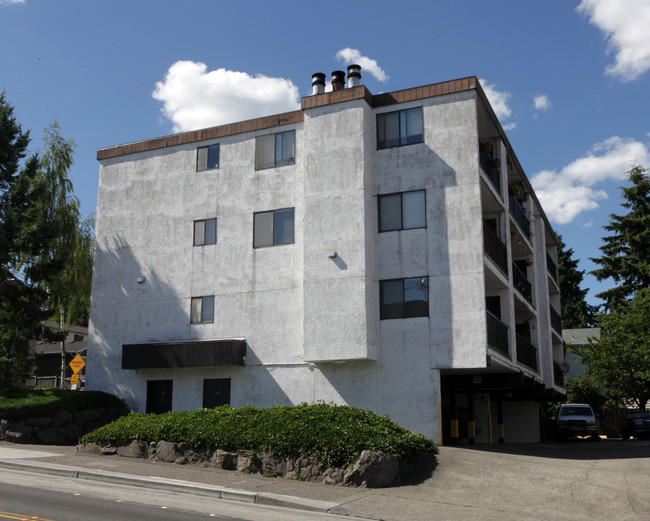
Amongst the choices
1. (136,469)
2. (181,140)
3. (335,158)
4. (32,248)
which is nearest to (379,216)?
(335,158)

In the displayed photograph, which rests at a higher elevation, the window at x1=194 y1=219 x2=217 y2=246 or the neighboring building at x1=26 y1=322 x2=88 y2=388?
the window at x1=194 y1=219 x2=217 y2=246

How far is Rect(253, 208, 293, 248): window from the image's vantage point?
22234mm

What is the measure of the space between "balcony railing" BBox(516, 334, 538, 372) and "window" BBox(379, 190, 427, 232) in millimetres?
7338

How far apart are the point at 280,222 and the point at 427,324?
6.13 m

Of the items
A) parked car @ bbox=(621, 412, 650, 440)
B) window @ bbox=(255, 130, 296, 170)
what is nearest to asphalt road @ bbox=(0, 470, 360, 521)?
window @ bbox=(255, 130, 296, 170)

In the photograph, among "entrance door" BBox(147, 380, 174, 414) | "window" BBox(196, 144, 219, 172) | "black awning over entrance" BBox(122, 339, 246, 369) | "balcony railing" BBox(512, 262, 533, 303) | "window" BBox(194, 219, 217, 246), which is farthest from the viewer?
"balcony railing" BBox(512, 262, 533, 303)

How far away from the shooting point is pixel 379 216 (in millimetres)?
21203

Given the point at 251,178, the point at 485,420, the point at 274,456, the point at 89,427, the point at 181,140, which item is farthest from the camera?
the point at 485,420

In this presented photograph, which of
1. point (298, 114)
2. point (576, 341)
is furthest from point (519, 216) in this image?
point (576, 341)

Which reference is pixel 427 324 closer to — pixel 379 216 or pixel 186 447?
pixel 379 216

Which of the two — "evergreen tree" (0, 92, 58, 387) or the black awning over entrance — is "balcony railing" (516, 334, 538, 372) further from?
"evergreen tree" (0, 92, 58, 387)

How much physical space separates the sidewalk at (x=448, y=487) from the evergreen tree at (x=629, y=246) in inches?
1535

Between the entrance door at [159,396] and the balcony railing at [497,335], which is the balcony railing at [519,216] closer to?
the balcony railing at [497,335]

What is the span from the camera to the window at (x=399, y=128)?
21.2 m
